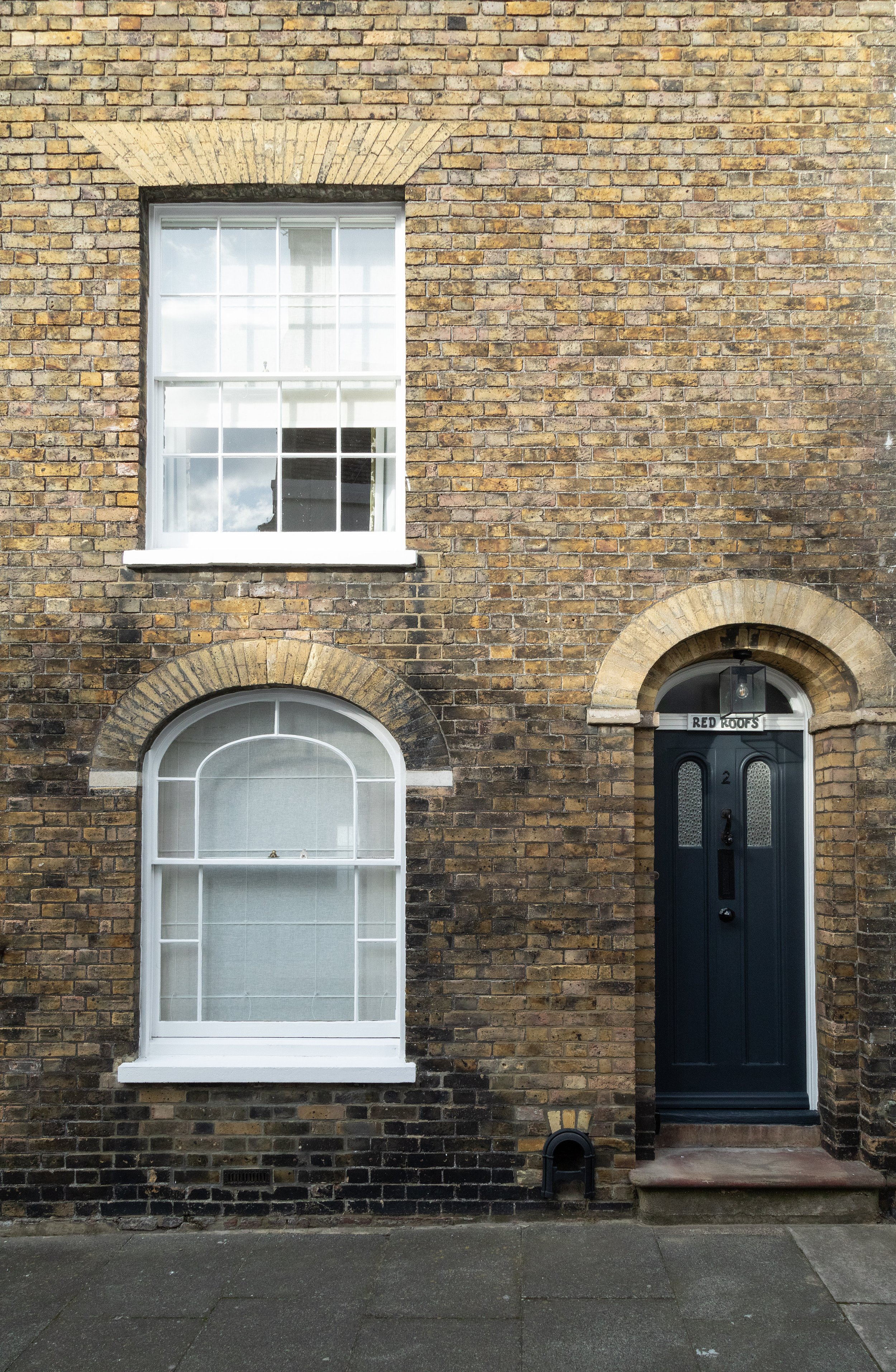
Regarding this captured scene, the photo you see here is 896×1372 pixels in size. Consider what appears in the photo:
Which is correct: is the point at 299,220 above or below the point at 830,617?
above

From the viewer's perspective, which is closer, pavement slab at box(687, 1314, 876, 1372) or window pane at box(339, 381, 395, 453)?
pavement slab at box(687, 1314, 876, 1372)

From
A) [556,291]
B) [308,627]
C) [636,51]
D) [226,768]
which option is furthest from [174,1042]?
[636,51]

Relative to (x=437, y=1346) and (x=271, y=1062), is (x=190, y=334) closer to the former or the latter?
(x=271, y=1062)

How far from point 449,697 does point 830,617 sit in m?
2.13

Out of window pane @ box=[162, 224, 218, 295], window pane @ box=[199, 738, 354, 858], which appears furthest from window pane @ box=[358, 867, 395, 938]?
window pane @ box=[162, 224, 218, 295]

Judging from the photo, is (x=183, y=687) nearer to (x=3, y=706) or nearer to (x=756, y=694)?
(x=3, y=706)

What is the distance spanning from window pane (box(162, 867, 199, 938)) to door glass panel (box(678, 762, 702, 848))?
2810mm

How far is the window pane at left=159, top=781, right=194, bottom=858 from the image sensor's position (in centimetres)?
528

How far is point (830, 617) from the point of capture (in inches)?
201

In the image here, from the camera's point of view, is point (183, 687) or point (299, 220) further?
point (299, 220)

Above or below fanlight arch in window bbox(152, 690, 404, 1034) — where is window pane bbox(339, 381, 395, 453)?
above

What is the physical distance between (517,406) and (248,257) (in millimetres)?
1831

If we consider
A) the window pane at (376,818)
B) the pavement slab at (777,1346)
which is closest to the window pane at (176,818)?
the window pane at (376,818)

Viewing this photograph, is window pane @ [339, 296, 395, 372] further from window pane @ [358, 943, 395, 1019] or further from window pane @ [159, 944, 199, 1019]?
window pane @ [159, 944, 199, 1019]
